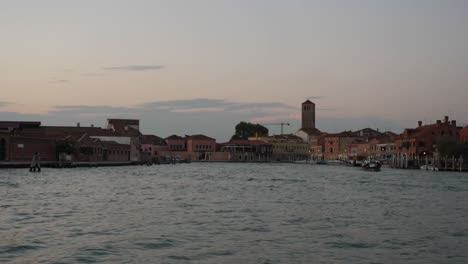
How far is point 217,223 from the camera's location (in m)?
17.8

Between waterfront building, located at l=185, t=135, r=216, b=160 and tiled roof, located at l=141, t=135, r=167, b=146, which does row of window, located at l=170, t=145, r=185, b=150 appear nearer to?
waterfront building, located at l=185, t=135, r=216, b=160

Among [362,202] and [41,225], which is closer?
[41,225]

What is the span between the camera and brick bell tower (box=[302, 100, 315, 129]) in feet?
513

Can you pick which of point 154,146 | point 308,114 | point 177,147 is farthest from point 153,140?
point 308,114

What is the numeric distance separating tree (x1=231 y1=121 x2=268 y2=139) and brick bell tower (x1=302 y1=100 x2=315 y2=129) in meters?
9.43

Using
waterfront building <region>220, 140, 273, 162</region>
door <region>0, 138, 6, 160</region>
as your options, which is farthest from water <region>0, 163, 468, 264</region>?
waterfront building <region>220, 140, 273, 162</region>

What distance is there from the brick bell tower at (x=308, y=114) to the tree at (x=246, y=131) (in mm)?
9429

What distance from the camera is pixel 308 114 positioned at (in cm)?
15675

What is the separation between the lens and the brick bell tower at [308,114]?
156250mm

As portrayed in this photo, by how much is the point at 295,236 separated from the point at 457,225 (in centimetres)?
506

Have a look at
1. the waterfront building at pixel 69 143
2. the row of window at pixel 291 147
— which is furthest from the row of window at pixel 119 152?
the row of window at pixel 291 147

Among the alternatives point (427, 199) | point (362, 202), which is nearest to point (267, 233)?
point (362, 202)

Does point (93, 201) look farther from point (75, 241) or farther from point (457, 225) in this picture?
point (457, 225)

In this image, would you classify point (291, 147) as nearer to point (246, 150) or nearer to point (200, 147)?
point (246, 150)
